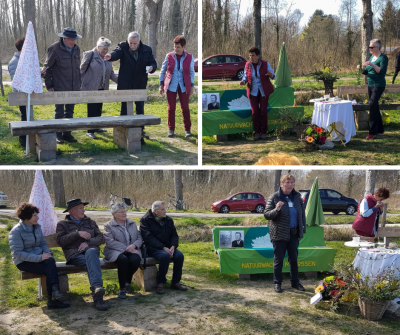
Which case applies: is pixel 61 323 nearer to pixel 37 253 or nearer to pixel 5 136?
pixel 37 253

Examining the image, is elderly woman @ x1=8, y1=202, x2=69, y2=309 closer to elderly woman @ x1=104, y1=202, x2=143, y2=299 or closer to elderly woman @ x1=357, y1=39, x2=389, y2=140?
elderly woman @ x1=104, y1=202, x2=143, y2=299

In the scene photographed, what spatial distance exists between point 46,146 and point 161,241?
213 centimetres

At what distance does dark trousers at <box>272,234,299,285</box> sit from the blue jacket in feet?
7.78

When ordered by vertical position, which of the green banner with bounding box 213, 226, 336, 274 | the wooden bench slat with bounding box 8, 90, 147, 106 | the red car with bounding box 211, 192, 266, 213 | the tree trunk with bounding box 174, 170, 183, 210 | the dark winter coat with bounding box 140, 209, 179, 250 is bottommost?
the red car with bounding box 211, 192, 266, 213

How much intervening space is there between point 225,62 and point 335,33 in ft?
18.6

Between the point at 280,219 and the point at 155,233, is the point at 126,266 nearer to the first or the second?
the point at 155,233

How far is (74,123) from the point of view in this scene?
6.49 m

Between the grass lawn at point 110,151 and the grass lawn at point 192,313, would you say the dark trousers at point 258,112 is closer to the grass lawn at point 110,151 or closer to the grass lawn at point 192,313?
the grass lawn at point 110,151

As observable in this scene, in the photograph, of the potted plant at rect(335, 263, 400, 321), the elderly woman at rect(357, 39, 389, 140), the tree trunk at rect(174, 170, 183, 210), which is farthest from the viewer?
the tree trunk at rect(174, 170, 183, 210)

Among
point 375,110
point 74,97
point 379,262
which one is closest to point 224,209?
point 375,110

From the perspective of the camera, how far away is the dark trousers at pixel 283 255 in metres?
5.20

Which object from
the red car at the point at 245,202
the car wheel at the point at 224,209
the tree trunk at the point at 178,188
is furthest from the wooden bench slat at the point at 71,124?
the red car at the point at 245,202

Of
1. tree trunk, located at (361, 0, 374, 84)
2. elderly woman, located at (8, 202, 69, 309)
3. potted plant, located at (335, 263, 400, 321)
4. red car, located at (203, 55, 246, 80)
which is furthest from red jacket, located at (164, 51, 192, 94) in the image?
red car, located at (203, 55, 246, 80)

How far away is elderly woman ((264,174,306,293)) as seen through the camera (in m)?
5.16
